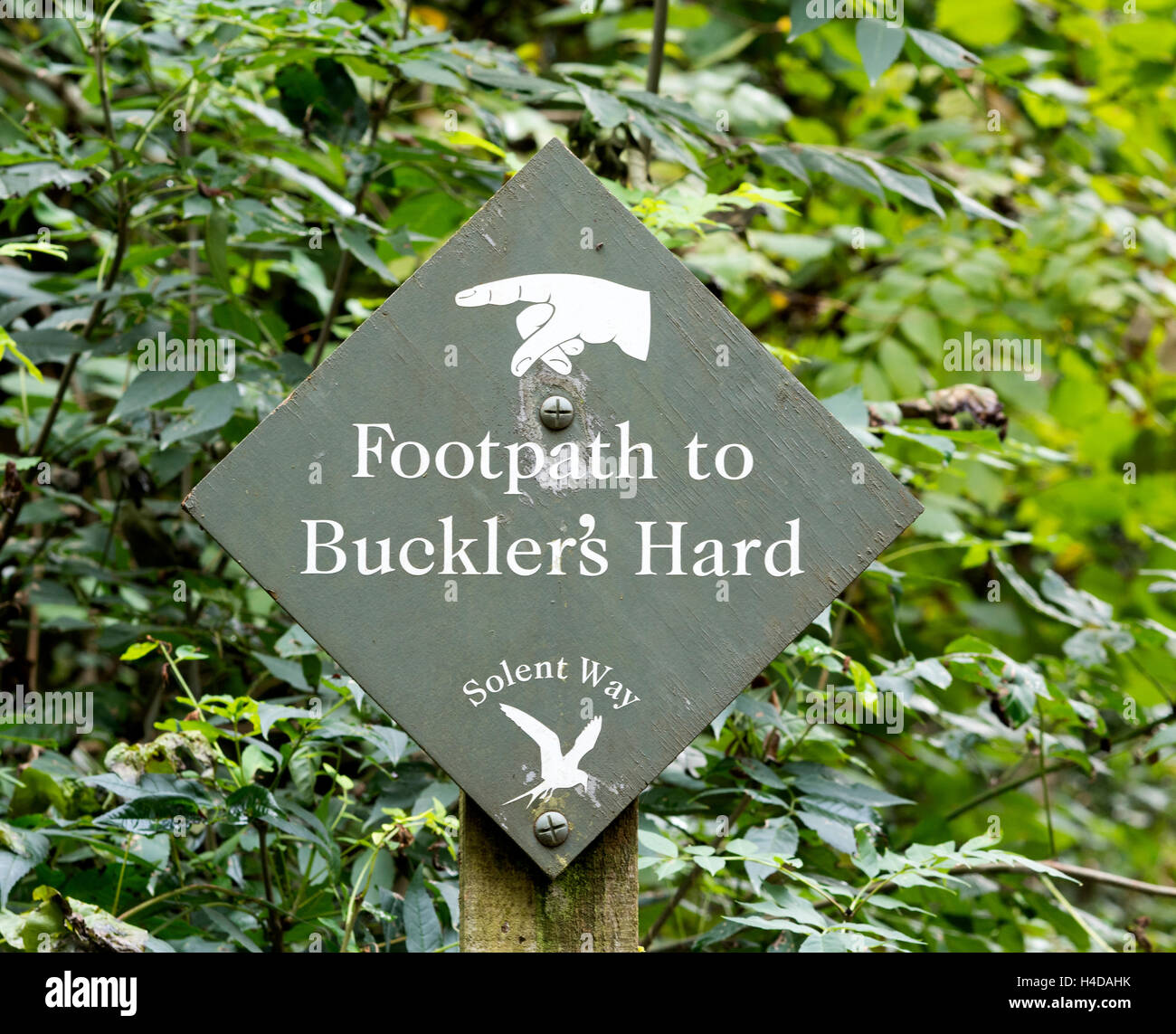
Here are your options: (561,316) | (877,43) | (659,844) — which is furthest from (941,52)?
(659,844)

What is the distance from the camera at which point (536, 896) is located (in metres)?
1.42

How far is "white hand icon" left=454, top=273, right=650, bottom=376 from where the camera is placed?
139 cm

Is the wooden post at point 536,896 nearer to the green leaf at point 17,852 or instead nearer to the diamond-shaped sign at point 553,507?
the diamond-shaped sign at point 553,507

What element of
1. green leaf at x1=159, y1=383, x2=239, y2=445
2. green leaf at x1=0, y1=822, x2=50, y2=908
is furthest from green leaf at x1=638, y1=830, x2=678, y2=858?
green leaf at x1=159, y1=383, x2=239, y2=445

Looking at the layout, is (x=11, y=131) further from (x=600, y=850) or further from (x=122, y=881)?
(x=600, y=850)

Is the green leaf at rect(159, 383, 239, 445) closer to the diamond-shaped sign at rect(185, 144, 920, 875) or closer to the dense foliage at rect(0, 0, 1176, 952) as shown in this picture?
the dense foliage at rect(0, 0, 1176, 952)

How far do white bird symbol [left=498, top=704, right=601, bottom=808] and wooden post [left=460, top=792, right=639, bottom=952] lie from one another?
0.11m

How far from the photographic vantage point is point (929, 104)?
4492mm

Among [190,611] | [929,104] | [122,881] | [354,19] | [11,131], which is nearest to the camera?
[122,881]

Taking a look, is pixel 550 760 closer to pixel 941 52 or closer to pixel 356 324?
pixel 941 52

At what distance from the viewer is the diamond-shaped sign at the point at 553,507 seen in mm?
1334

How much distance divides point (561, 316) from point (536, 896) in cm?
70
